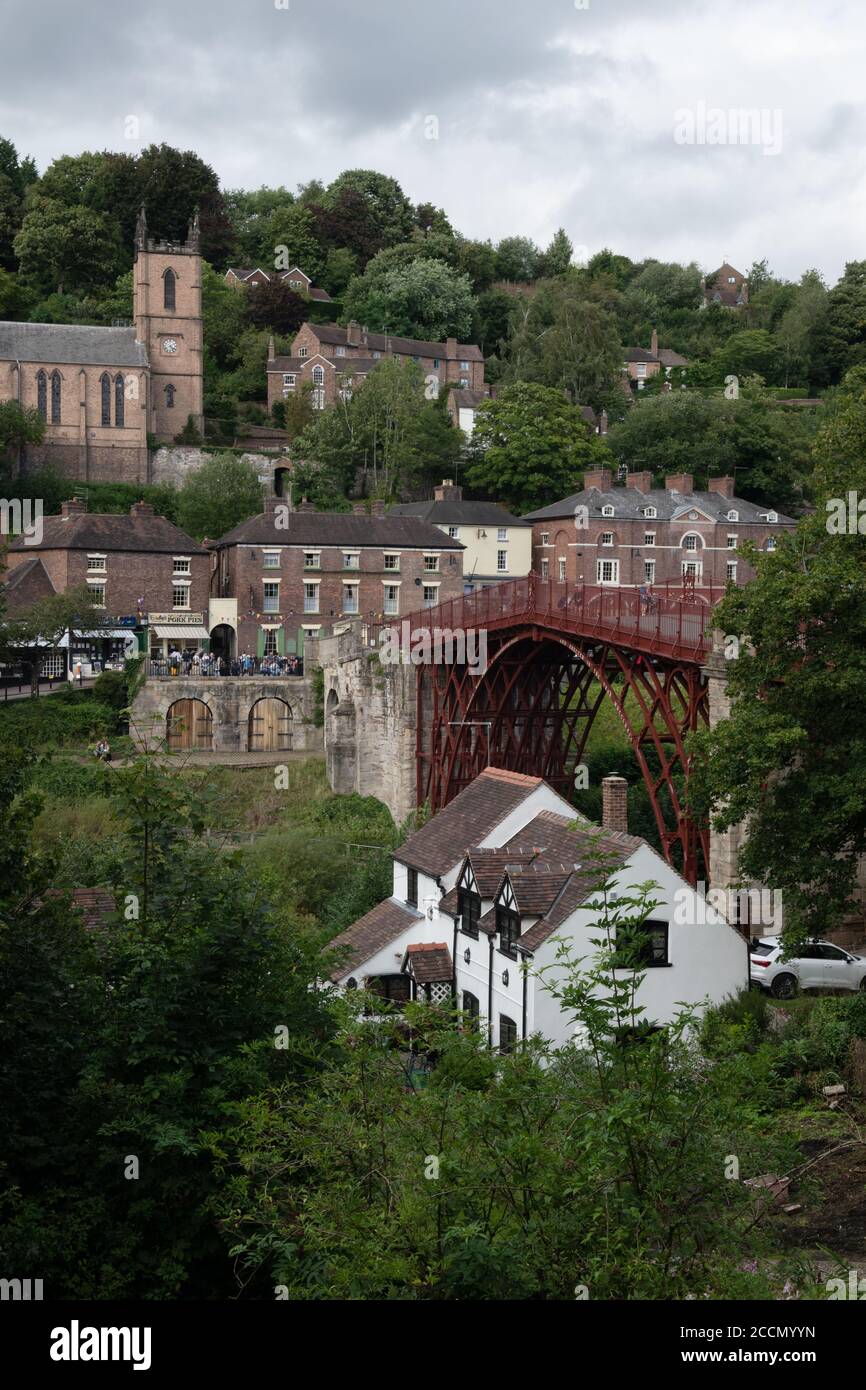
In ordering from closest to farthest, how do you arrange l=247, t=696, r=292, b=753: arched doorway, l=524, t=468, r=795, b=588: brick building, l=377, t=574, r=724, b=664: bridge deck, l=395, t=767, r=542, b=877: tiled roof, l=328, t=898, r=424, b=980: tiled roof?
l=377, t=574, r=724, b=664: bridge deck < l=328, t=898, r=424, b=980: tiled roof < l=395, t=767, r=542, b=877: tiled roof < l=247, t=696, r=292, b=753: arched doorway < l=524, t=468, r=795, b=588: brick building

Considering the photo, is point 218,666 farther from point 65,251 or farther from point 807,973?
point 65,251

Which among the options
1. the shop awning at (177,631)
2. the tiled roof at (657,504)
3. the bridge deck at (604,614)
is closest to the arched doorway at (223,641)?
the shop awning at (177,631)

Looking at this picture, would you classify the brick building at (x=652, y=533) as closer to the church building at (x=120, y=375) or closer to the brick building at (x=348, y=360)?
the brick building at (x=348, y=360)

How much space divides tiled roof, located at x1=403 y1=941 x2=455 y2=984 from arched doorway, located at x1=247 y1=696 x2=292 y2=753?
27.5m

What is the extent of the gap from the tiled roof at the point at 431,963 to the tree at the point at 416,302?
253 ft

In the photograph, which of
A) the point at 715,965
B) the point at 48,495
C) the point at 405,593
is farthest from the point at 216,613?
the point at 715,965

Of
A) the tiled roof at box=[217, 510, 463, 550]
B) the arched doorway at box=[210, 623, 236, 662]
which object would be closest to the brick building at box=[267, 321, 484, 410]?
the tiled roof at box=[217, 510, 463, 550]

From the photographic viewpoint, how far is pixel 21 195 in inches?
4345

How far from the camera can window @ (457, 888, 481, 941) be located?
27.2 metres

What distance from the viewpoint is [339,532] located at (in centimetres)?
6103

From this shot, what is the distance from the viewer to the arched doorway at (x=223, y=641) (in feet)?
201

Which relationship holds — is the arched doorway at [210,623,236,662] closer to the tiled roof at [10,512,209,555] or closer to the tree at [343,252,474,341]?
the tiled roof at [10,512,209,555]

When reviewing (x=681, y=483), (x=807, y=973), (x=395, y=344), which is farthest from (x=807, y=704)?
(x=395, y=344)
